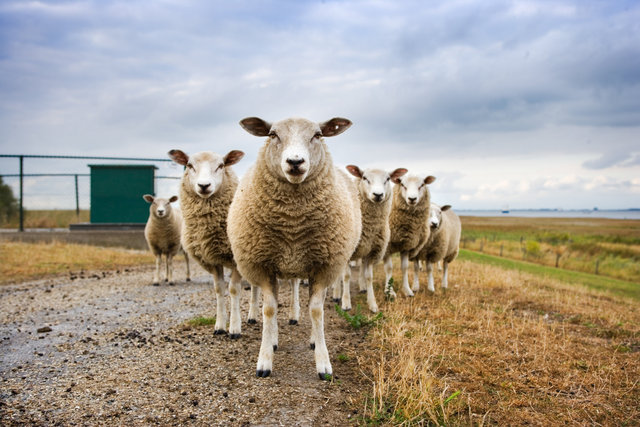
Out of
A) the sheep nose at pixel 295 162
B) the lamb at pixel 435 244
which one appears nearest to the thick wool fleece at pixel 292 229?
the sheep nose at pixel 295 162

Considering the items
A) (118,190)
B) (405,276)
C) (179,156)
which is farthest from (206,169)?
(118,190)

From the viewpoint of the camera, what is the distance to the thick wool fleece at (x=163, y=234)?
10.1m

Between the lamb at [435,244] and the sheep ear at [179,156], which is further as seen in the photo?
the lamb at [435,244]

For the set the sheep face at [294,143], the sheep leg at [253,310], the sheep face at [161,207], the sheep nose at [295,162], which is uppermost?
the sheep face at [294,143]

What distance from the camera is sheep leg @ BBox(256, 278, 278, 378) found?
4305mm

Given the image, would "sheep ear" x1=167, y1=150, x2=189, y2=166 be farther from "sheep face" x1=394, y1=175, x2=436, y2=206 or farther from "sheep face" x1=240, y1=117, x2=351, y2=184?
"sheep face" x1=394, y1=175, x2=436, y2=206

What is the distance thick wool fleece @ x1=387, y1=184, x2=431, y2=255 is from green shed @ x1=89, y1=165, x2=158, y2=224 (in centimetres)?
1406

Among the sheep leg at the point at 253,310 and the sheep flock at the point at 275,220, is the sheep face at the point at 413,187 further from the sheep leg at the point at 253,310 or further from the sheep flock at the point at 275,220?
the sheep leg at the point at 253,310

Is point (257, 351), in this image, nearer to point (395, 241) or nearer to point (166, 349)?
point (166, 349)

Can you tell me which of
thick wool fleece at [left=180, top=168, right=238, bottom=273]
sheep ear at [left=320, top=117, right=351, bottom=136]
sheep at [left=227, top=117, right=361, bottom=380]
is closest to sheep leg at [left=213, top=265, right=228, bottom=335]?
thick wool fleece at [left=180, top=168, right=238, bottom=273]

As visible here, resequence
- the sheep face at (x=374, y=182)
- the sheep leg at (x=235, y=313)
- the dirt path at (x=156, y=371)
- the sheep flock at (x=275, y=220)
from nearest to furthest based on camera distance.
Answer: the dirt path at (x=156, y=371)
the sheep flock at (x=275, y=220)
the sheep leg at (x=235, y=313)
the sheep face at (x=374, y=182)

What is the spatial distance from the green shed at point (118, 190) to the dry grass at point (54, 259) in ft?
11.8

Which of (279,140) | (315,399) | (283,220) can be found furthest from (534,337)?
(279,140)

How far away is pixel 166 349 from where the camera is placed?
5.08 meters
